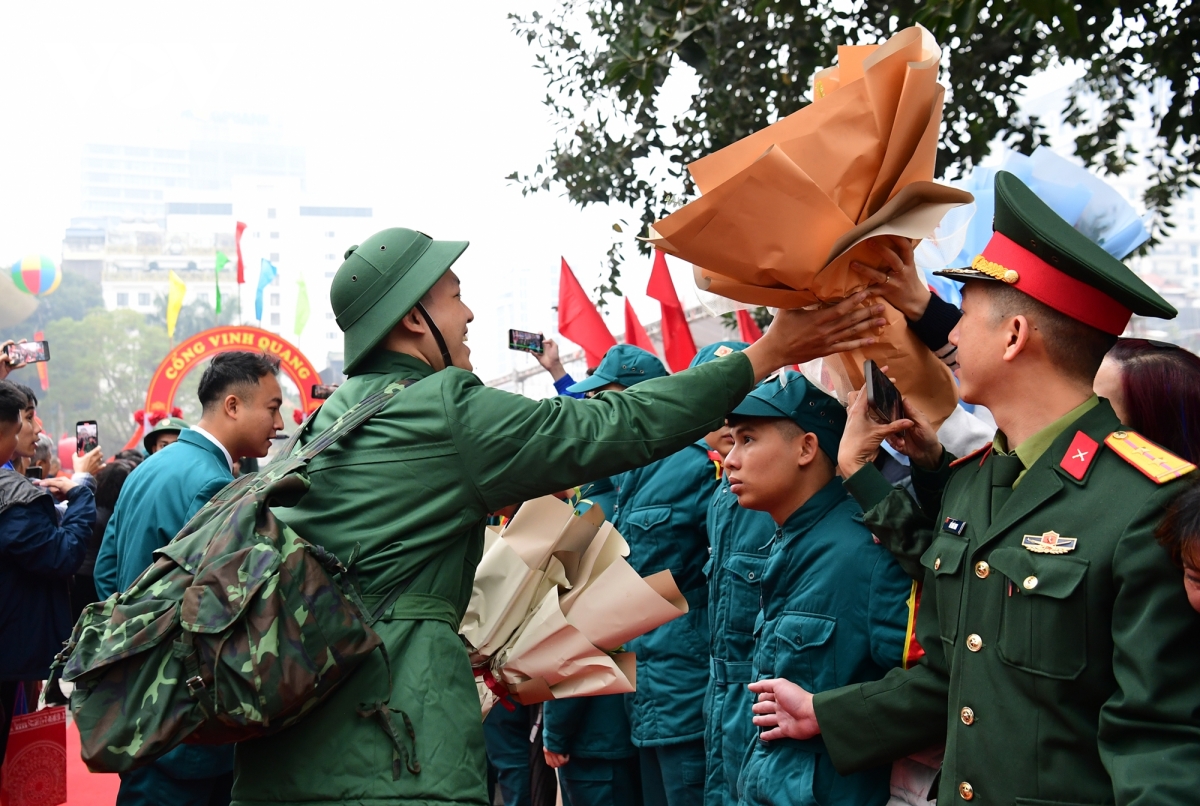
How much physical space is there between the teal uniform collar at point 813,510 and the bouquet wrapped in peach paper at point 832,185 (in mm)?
831

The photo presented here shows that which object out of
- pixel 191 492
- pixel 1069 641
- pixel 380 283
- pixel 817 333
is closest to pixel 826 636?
pixel 817 333

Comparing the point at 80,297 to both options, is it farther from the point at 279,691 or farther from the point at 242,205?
the point at 279,691

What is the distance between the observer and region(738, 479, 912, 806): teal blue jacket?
2.79m

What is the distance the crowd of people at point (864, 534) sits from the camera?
200 cm

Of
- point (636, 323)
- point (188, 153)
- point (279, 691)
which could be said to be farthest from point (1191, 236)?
point (188, 153)

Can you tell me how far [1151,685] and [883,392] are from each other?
102cm

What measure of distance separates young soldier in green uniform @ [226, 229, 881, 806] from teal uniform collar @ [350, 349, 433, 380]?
0.04m

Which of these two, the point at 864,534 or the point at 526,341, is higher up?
the point at 526,341

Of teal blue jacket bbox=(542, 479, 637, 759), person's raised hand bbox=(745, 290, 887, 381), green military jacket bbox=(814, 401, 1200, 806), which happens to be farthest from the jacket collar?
green military jacket bbox=(814, 401, 1200, 806)

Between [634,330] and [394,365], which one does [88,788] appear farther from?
[394,365]

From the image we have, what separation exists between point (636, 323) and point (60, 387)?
64.2 metres

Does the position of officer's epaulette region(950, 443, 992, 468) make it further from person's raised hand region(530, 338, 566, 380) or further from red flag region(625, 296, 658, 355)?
red flag region(625, 296, 658, 355)

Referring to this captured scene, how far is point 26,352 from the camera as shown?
5781 millimetres

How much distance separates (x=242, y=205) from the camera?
110562 millimetres
